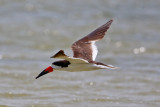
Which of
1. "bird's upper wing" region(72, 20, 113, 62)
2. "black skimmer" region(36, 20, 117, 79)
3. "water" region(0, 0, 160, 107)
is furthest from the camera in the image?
A: "water" region(0, 0, 160, 107)

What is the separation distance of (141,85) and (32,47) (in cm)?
367

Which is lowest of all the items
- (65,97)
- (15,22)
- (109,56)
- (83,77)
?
(65,97)

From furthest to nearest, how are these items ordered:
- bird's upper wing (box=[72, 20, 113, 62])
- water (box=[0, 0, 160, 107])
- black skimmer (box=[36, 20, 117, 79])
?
water (box=[0, 0, 160, 107]) → bird's upper wing (box=[72, 20, 113, 62]) → black skimmer (box=[36, 20, 117, 79])

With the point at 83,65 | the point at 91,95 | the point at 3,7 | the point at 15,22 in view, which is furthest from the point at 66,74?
the point at 3,7

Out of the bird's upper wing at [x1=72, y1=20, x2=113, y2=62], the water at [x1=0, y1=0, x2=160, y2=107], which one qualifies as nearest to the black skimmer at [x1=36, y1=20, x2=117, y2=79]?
the bird's upper wing at [x1=72, y1=20, x2=113, y2=62]

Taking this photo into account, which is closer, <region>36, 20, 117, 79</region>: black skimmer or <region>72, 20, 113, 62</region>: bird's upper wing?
<region>36, 20, 117, 79</region>: black skimmer

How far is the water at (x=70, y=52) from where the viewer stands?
26.4 feet

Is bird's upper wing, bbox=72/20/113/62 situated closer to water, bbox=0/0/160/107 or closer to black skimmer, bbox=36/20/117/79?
black skimmer, bbox=36/20/117/79

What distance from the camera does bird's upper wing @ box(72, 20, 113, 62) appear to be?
7141 millimetres

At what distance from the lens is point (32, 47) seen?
11445 mm

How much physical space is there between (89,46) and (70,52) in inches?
144

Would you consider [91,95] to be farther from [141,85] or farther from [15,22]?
[15,22]

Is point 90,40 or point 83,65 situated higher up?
point 90,40

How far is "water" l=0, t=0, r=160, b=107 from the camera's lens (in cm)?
805
